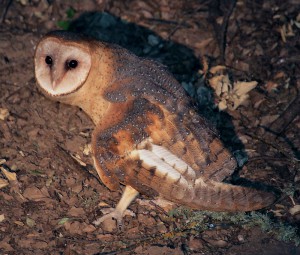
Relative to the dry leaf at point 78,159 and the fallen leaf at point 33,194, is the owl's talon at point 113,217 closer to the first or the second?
the fallen leaf at point 33,194

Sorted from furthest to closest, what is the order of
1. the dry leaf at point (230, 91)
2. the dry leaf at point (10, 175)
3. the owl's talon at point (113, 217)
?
the dry leaf at point (230, 91), the dry leaf at point (10, 175), the owl's talon at point (113, 217)

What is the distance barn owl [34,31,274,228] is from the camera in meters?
5.21

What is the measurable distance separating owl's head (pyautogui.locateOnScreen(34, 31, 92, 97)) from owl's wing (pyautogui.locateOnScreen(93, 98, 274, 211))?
0.82 meters

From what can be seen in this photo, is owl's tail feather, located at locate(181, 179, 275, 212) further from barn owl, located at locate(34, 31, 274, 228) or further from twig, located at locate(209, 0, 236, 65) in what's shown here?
twig, located at locate(209, 0, 236, 65)

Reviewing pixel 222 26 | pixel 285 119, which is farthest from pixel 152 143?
pixel 222 26

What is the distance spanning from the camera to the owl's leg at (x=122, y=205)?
552 cm

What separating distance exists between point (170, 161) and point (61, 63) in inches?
63.9

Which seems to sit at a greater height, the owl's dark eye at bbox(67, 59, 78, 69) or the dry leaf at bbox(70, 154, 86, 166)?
→ the owl's dark eye at bbox(67, 59, 78, 69)

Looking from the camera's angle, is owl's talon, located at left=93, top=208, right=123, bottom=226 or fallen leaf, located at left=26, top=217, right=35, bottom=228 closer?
fallen leaf, located at left=26, top=217, right=35, bottom=228

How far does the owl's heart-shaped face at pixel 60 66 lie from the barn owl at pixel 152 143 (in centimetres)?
1

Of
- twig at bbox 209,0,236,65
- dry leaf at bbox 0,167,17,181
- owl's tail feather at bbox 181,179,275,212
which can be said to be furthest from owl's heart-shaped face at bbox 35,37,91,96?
twig at bbox 209,0,236,65

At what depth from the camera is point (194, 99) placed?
6.00m

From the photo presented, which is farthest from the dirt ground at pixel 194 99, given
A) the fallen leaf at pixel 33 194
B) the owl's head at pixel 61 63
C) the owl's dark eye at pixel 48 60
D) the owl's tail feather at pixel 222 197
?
the owl's dark eye at pixel 48 60

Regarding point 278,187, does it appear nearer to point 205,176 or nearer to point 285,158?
point 285,158
